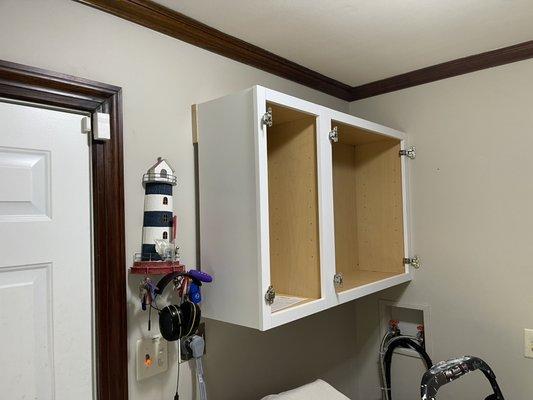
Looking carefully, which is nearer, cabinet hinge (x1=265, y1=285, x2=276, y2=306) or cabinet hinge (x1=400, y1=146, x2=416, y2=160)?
cabinet hinge (x1=265, y1=285, x2=276, y2=306)

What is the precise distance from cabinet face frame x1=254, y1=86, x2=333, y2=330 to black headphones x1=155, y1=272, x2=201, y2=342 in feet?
0.71

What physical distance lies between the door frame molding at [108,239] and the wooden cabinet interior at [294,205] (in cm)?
57

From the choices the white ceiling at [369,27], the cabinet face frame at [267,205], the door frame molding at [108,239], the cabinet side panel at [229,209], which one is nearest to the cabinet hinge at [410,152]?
the white ceiling at [369,27]

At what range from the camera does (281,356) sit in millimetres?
1801

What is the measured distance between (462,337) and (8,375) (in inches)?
72.0

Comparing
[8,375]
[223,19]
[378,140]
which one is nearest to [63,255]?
[8,375]

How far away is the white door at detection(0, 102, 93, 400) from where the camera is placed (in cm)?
102

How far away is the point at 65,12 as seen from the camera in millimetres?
1145

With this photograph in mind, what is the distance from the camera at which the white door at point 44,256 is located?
1021mm

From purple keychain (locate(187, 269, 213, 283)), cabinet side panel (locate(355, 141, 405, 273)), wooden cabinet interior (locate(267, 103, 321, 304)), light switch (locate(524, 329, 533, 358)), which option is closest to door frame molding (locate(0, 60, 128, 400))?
purple keychain (locate(187, 269, 213, 283))

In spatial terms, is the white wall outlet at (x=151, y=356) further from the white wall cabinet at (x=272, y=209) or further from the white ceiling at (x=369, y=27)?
the white ceiling at (x=369, y=27)

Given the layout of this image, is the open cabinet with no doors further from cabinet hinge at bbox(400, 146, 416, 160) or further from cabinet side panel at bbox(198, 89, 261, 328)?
cabinet side panel at bbox(198, 89, 261, 328)

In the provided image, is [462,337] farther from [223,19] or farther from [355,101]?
[223,19]

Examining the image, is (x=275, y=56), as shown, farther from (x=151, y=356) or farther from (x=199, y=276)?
(x=151, y=356)
